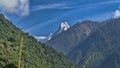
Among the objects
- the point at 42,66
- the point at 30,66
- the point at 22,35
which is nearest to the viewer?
the point at 22,35

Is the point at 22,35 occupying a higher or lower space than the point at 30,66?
lower

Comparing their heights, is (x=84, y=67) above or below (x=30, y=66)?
below

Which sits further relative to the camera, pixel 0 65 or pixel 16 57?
pixel 0 65

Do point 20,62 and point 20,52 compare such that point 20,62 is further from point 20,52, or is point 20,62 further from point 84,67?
point 84,67

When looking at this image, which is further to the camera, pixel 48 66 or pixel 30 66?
pixel 30 66

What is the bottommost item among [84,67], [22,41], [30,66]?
[84,67]

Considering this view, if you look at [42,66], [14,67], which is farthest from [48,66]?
[14,67]

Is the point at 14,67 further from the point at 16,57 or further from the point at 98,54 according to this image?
the point at 98,54

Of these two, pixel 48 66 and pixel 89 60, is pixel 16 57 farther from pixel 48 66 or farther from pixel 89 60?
pixel 89 60

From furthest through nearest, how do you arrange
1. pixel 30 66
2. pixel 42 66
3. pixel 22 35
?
pixel 30 66 < pixel 42 66 < pixel 22 35

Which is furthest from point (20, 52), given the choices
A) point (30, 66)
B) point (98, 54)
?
point (30, 66)
